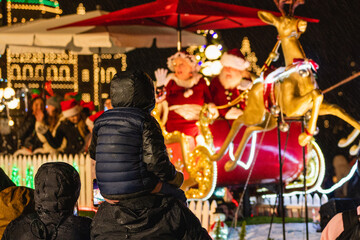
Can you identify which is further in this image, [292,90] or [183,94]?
[183,94]

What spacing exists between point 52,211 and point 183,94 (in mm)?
5732

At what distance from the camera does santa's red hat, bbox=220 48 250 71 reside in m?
9.94

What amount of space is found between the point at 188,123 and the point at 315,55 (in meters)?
6.78

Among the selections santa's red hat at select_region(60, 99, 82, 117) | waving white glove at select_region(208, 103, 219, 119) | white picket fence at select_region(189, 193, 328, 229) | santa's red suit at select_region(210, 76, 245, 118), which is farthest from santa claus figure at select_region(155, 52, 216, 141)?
santa's red hat at select_region(60, 99, 82, 117)

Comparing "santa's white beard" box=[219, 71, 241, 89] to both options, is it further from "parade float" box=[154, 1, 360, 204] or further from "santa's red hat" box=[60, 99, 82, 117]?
"santa's red hat" box=[60, 99, 82, 117]

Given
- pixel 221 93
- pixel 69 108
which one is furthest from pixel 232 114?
pixel 69 108

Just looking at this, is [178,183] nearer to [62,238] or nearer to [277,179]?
[62,238]

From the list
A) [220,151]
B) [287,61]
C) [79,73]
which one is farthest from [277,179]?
[79,73]

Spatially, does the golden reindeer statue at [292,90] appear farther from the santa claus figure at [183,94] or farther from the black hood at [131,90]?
the black hood at [131,90]

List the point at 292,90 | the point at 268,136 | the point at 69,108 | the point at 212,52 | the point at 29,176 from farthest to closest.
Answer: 1. the point at 69,108
2. the point at 212,52
3. the point at 29,176
4. the point at 268,136
5. the point at 292,90

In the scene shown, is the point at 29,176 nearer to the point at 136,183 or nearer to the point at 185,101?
the point at 185,101

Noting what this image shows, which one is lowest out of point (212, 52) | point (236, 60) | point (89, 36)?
point (236, 60)

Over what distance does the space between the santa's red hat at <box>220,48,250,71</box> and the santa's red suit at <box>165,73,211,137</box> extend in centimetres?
49

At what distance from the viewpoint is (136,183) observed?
383 cm
